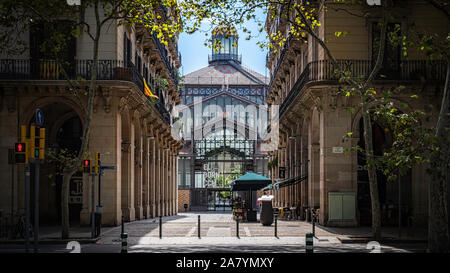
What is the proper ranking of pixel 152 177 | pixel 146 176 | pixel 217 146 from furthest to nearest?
pixel 217 146 → pixel 152 177 → pixel 146 176

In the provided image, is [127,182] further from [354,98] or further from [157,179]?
[157,179]

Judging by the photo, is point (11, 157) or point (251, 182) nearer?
point (11, 157)

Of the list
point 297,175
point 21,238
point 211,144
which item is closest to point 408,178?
point 297,175

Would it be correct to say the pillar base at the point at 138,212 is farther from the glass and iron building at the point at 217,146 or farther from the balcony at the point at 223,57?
the balcony at the point at 223,57

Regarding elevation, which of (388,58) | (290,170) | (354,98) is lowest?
(290,170)

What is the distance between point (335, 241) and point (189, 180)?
44906 mm

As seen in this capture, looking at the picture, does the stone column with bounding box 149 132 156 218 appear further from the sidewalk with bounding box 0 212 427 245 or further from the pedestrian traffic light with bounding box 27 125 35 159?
the pedestrian traffic light with bounding box 27 125 35 159

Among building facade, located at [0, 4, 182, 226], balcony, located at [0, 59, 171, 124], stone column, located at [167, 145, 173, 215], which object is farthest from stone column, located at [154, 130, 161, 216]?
balcony, located at [0, 59, 171, 124]

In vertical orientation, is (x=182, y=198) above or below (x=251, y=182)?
below

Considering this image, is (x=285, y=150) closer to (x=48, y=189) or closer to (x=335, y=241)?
(x=48, y=189)

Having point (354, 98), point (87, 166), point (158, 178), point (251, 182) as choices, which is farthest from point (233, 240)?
point (158, 178)

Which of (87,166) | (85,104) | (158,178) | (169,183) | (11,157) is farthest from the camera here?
(169,183)

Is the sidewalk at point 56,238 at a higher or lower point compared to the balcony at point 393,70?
lower

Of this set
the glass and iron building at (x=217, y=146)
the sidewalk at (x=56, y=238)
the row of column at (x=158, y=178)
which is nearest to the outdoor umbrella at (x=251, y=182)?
the row of column at (x=158, y=178)
